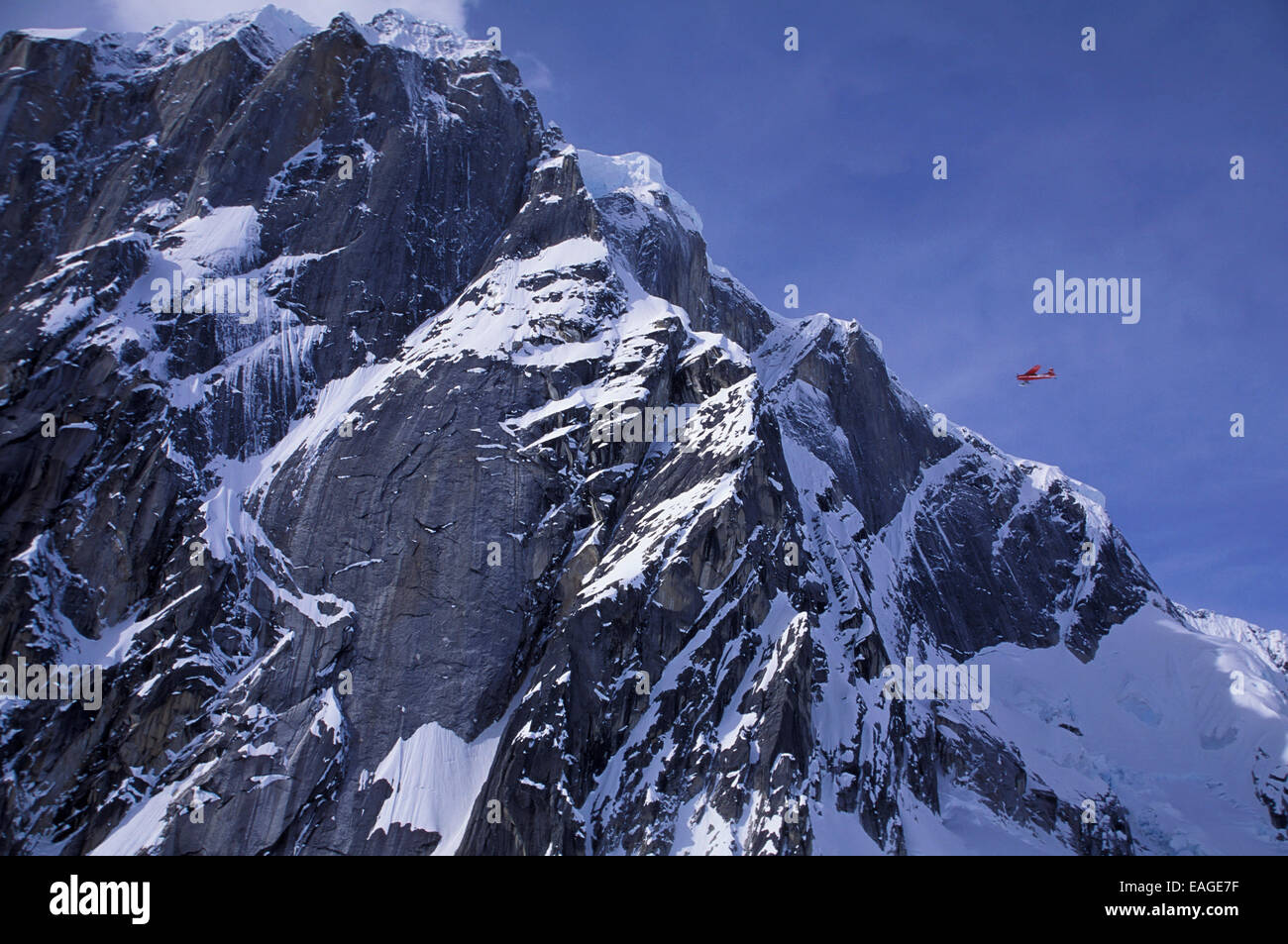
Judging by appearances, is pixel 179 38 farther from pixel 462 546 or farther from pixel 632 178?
pixel 462 546

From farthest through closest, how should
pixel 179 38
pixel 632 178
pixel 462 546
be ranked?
pixel 632 178 → pixel 179 38 → pixel 462 546

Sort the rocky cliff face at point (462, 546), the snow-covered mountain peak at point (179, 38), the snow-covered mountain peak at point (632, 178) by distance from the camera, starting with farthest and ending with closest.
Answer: the snow-covered mountain peak at point (632, 178) < the snow-covered mountain peak at point (179, 38) < the rocky cliff face at point (462, 546)

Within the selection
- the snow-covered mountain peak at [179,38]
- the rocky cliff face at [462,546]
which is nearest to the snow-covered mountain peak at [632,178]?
the rocky cliff face at [462,546]

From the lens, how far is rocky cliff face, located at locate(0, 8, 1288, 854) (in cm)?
6875

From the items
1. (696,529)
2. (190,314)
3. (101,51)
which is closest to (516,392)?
(696,529)

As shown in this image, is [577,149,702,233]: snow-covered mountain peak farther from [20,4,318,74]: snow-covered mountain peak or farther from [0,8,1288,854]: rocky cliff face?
[20,4,318,74]: snow-covered mountain peak

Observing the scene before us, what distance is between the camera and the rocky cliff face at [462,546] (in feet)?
226

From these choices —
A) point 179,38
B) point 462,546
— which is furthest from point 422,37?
point 462,546

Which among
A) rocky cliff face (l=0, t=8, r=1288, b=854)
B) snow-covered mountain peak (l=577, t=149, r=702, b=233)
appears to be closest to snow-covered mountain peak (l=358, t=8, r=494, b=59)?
rocky cliff face (l=0, t=8, r=1288, b=854)

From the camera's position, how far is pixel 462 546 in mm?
78500

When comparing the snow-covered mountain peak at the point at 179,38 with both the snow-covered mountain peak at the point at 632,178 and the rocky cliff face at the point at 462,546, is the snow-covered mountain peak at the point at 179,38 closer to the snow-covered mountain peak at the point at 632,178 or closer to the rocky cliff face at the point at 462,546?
the rocky cliff face at the point at 462,546

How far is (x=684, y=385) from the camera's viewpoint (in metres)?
88.8

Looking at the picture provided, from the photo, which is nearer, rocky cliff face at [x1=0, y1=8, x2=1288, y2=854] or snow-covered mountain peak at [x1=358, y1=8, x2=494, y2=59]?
rocky cliff face at [x1=0, y1=8, x2=1288, y2=854]

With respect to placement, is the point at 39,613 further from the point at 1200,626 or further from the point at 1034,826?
the point at 1200,626
